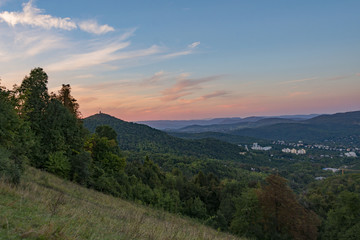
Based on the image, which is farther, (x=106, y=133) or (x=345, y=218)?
(x=106, y=133)

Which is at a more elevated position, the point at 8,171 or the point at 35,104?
the point at 35,104

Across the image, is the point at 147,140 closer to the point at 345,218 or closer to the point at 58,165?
the point at 58,165

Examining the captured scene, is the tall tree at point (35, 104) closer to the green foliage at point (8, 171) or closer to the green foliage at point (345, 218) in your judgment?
the green foliage at point (8, 171)

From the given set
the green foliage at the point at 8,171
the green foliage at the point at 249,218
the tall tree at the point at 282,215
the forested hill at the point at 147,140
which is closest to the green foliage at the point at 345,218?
the tall tree at the point at 282,215

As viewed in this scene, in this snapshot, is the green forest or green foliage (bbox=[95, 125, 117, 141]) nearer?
the green forest

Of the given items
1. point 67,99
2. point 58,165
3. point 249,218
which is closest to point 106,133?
point 67,99

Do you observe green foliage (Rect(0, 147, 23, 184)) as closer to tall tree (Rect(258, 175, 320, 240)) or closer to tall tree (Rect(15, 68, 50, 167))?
tall tree (Rect(15, 68, 50, 167))

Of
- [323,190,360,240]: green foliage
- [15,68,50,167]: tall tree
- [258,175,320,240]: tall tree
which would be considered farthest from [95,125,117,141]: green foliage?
[323,190,360,240]: green foliage

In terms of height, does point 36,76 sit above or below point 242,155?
above

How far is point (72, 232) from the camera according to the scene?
17.5ft

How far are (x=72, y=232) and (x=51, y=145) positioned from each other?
76.4 ft

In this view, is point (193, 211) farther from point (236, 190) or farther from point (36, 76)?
point (36, 76)

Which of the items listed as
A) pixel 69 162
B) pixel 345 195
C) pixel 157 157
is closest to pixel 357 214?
pixel 345 195

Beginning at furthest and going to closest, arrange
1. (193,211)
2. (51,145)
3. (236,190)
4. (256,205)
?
(236,190) → (193,211) → (256,205) → (51,145)
